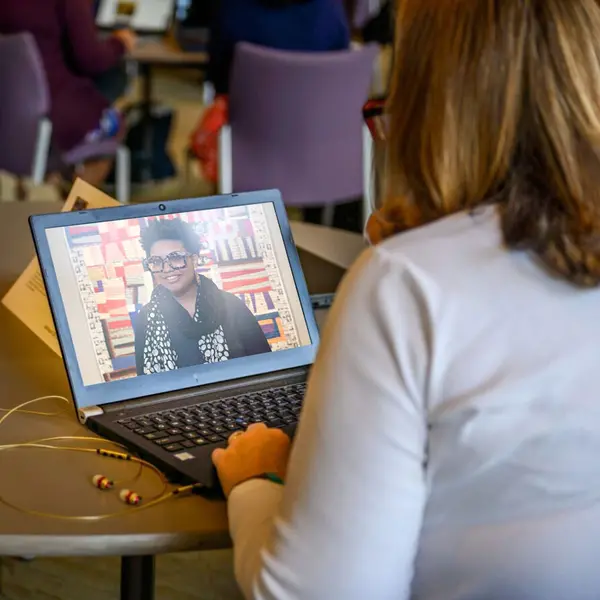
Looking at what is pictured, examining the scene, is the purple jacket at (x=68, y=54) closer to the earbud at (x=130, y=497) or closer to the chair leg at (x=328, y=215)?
the chair leg at (x=328, y=215)

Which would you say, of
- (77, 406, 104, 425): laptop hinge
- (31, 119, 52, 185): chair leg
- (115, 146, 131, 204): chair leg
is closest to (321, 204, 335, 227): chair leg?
(115, 146, 131, 204): chair leg

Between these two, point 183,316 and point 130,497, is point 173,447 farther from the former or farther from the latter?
point 183,316

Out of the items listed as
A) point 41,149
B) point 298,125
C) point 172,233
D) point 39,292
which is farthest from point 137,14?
point 172,233

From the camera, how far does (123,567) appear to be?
1138mm

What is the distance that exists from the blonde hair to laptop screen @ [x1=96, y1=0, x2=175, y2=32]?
11.9ft

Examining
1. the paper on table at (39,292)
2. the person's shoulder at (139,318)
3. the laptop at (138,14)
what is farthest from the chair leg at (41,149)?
the person's shoulder at (139,318)

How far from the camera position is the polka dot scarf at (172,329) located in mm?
1174

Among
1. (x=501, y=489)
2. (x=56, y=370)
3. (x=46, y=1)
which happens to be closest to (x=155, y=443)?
(x=56, y=370)

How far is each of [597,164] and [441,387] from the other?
230 millimetres

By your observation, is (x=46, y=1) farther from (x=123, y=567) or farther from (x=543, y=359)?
(x=543, y=359)

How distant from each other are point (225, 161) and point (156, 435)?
2224mm

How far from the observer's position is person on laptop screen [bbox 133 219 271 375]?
1.18 metres

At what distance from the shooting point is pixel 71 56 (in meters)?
3.57

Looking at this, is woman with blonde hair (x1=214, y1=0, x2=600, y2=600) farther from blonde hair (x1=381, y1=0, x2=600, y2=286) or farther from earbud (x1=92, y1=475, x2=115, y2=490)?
earbud (x1=92, y1=475, x2=115, y2=490)
